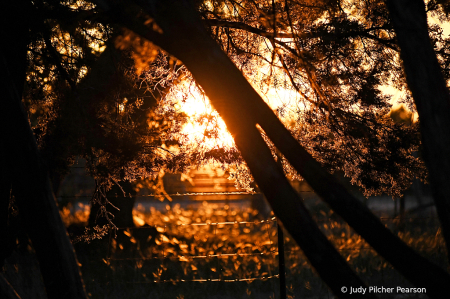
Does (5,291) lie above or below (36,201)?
below

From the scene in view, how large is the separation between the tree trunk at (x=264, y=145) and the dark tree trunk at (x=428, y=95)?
1.14 feet

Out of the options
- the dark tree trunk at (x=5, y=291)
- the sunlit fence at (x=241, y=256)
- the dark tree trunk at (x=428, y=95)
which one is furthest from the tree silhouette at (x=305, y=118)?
the sunlit fence at (x=241, y=256)

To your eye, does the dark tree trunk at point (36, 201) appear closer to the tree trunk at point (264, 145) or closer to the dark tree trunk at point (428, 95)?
the tree trunk at point (264, 145)

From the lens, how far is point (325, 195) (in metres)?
2.90

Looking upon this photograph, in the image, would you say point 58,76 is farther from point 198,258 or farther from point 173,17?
point 198,258

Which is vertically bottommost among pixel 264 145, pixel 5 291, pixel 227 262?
pixel 227 262

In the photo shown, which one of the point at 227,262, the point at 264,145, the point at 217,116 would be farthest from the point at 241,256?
the point at 264,145

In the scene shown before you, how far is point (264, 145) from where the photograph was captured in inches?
119

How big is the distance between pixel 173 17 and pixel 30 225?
233 cm

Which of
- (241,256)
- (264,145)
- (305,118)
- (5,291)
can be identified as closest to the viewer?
(264,145)

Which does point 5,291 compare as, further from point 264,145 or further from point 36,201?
point 264,145

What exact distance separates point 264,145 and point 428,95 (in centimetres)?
117

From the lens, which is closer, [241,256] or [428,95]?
[428,95]

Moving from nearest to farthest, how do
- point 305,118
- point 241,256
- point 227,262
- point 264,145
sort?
point 264,145
point 305,118
point 227,262
point 241,256
